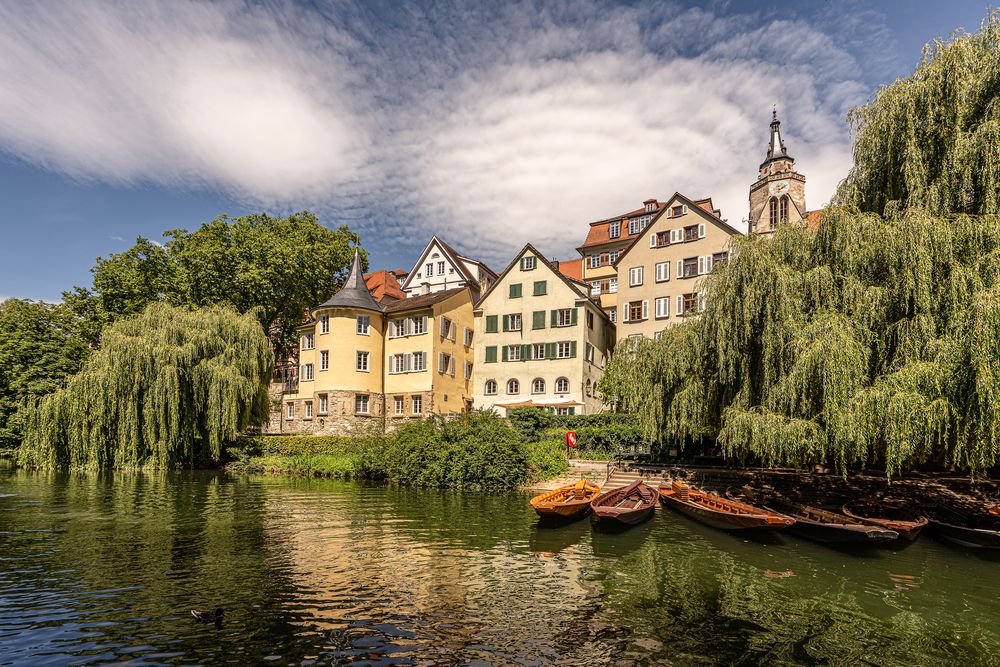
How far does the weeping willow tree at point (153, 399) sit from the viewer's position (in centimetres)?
2850

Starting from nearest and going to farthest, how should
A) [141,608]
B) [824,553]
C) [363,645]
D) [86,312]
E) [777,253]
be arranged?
1. [363,645]
2. [141,608]
3. [824,553]
4. [777,253]
5. [86,312]

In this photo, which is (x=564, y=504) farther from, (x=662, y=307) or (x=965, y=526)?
(x=662, y=307)

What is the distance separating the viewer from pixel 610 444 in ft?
97.3

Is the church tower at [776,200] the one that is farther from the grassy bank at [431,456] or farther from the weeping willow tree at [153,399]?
the weeping willow tree at [153,399]

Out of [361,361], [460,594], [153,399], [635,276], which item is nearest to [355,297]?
[361,361]

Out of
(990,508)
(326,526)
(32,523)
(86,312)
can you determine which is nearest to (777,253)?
(990,508)

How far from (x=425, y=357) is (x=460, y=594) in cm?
3233

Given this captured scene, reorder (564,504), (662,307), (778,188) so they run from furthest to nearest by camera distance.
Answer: (662,307), (778,188), (564,504)

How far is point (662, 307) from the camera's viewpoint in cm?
4300

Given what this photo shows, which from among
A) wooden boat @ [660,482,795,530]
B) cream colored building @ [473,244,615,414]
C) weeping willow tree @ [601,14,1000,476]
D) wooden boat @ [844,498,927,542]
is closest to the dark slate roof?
cream colored building @ [473,244,615,414]

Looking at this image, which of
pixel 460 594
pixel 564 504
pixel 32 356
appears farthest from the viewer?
pixel 32 356

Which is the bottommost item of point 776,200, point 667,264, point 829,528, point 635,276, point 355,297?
point 829,528

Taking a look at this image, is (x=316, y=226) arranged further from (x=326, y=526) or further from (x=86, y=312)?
(x=326, y=526)

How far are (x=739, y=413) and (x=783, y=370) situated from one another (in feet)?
5.92
